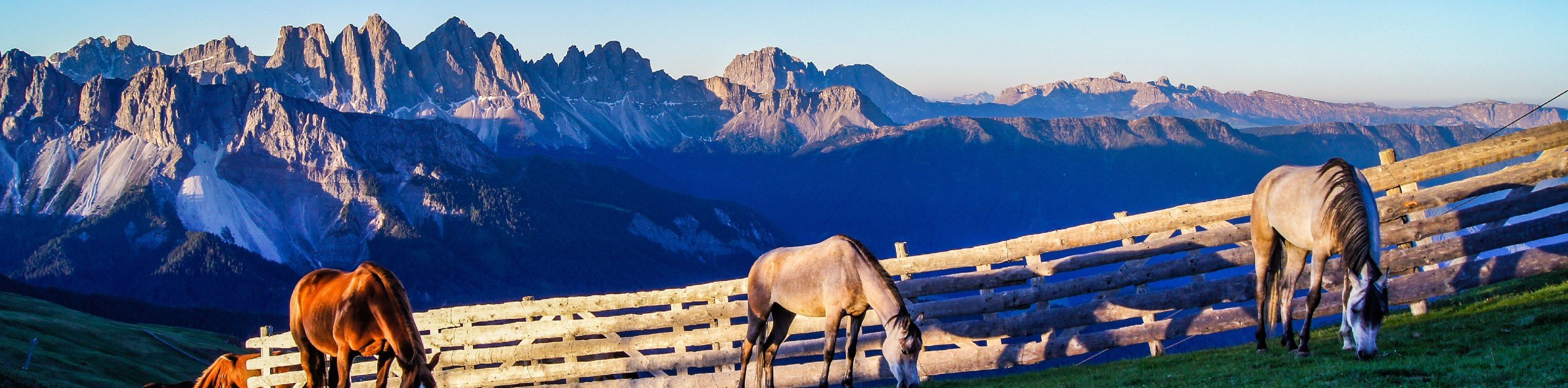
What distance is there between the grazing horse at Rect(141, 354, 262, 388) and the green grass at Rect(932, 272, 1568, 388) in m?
13.8

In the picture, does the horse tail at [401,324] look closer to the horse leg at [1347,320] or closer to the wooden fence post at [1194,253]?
the wooden fence post at [1194,253]

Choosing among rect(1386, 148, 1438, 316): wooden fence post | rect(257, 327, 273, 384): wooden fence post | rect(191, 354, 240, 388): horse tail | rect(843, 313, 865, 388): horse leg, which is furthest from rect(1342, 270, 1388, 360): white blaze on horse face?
rect(191, 354, 240, 388): horse tail

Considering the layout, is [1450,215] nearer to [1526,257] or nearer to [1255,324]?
[1526,257]

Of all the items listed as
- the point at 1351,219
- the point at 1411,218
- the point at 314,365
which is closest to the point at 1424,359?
the point at 1351,219

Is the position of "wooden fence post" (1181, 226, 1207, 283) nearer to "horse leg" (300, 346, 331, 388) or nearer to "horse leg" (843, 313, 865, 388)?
"horse leg" (843, 313, 865, 388)

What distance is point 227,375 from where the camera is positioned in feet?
66.6

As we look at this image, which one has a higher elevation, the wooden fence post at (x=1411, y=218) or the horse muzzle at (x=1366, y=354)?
the wooden fence post at (x=1411, y=218)

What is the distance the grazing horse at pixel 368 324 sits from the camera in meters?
13.5

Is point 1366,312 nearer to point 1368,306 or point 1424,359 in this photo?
point 1368,306

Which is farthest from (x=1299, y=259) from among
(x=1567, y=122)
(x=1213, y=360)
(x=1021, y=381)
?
(x=1567, y=122)

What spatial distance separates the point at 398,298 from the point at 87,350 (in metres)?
65.8

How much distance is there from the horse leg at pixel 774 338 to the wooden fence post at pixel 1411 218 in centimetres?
835

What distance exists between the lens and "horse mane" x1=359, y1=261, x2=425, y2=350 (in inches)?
534

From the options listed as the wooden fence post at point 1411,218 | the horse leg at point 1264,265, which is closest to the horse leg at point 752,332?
the horse leg at point 1264,265
